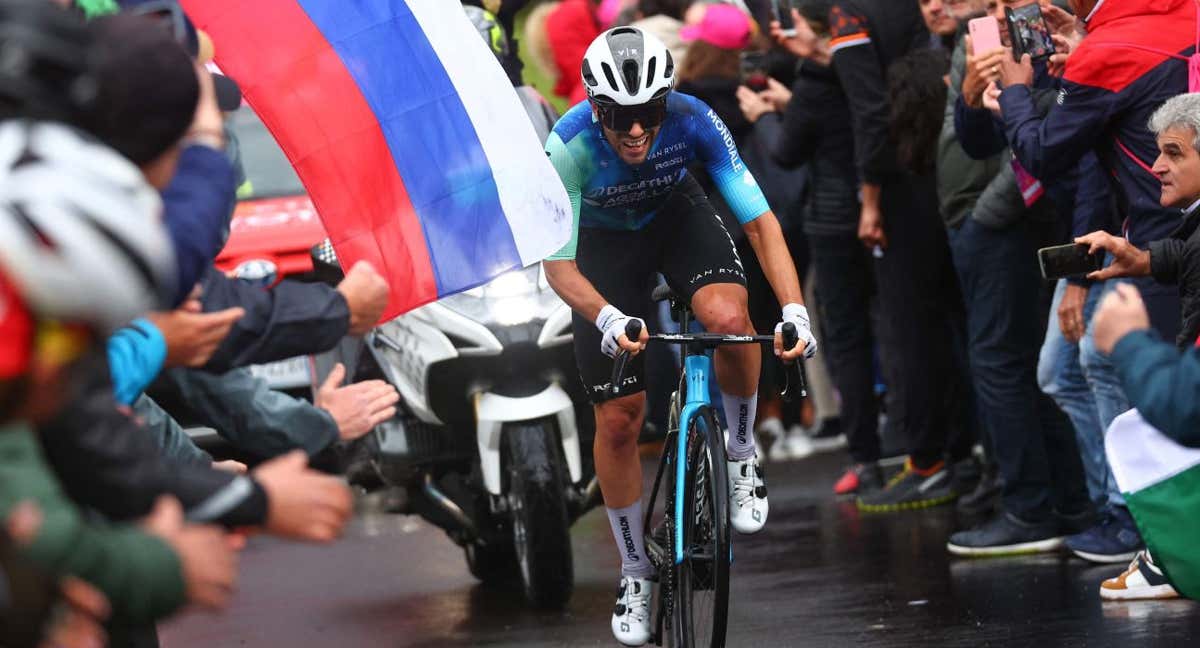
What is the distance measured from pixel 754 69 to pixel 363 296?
7.90 m

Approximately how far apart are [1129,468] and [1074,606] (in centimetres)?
290

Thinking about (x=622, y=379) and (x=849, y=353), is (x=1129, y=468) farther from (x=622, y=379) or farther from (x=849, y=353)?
(x=849, y=353)

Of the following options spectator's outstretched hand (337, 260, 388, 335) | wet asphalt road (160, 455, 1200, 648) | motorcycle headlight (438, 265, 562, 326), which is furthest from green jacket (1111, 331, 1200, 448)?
motorcycle headlight (438, 265, 562, 326)

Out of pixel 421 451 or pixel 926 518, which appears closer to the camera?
pixel 421 451

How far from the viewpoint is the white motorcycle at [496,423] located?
28.8ft

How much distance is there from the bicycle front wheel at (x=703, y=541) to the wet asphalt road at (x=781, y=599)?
825 mm

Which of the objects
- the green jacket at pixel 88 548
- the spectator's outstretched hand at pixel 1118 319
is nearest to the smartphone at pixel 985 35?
the spectator's outstretched hand at pixel 1118 319

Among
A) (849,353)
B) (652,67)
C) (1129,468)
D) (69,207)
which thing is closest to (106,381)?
(69,207)

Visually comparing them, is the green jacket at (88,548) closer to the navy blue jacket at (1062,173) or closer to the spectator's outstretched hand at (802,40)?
the navy blue jacket at (1062,173)

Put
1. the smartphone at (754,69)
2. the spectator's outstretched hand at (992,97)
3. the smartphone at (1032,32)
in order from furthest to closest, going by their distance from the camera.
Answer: the smartphone at (754,69), the spectator's outstretched hand at (992,97), the smartphone at (1032,32)

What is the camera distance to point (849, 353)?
12.0m

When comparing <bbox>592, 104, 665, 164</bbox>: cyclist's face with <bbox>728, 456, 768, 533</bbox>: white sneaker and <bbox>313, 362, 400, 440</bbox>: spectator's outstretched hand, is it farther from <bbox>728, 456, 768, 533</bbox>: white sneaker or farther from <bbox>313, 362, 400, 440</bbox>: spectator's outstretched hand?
<bbox>313, 362, 400, 440</bbox>: spectator's outstretched hand

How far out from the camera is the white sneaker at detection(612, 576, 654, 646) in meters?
7.64

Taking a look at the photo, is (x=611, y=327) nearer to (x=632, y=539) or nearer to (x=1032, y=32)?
(x=632, y=539)
